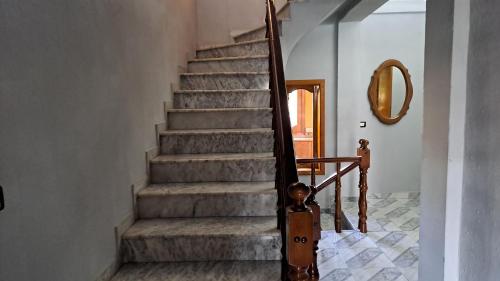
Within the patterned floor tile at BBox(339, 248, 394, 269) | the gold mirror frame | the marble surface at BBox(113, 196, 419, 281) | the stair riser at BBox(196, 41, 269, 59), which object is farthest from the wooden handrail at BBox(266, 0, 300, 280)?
the gold mirror frame

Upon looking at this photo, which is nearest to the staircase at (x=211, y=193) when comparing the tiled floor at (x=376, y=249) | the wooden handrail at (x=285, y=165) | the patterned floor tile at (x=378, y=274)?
the wooden handrail at (x=285, y=165)

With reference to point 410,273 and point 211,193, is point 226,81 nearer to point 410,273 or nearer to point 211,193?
point 211,193

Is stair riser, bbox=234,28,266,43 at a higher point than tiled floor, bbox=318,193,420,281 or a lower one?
higher

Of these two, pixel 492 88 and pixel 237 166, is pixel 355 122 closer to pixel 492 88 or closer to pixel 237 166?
pixel 237 166

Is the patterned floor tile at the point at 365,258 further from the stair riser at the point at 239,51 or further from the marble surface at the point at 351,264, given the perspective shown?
the stair riser at the point at 239,51

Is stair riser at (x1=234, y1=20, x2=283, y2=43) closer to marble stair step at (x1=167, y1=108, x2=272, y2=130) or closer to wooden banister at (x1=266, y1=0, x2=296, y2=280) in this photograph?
marble stair step at (x1=167, y1=108, x2=272, y2=130)

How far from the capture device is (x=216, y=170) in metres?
2.26

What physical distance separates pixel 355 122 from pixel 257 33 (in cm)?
210

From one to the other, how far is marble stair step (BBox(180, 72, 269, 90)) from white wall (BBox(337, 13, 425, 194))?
2.19m

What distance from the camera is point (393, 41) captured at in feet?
16.4

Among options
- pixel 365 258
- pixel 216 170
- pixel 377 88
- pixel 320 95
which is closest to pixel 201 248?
pixel 216 170

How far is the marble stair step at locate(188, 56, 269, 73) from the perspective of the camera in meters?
3.34

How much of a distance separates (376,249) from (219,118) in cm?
207

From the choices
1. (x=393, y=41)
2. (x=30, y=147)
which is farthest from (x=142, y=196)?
(x=393, y=41)
